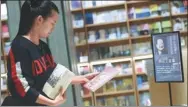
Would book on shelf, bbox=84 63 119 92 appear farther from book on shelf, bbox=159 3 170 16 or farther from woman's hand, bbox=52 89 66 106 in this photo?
book on shelf, bbox=159 3 170 16

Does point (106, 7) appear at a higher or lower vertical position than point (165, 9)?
higher

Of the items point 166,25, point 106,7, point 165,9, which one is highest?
point 106,7

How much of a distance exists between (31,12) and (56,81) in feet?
0.94

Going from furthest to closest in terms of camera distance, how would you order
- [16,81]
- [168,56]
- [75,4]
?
[75,4] < [168,56] < [16,81]

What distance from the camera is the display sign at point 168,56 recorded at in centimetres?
149

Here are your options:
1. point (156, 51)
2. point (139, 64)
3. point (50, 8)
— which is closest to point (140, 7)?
point (139, 64)

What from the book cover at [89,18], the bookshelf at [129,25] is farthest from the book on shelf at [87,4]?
the book cover at [89,18]

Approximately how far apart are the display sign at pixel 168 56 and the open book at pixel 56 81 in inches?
20.5

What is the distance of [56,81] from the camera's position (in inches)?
46.5

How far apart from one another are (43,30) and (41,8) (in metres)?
0.09

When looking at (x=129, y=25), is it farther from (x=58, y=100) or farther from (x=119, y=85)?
(x=58, y=100)

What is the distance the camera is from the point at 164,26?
190 inches

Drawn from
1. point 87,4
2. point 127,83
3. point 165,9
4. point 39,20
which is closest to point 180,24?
point 165,9

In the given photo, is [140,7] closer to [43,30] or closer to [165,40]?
[165,40]
